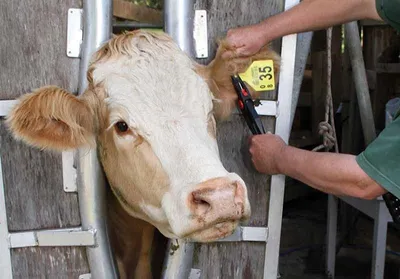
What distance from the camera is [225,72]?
2.31 m

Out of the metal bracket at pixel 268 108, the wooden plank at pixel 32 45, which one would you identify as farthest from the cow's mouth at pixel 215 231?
the wooden plank at pixel 32 45

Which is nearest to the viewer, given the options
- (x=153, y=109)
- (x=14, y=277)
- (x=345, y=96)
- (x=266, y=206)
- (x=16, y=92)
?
(x=153, y=109)

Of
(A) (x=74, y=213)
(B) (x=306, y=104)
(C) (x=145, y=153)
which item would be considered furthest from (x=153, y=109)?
(B) (x=306, y=104)

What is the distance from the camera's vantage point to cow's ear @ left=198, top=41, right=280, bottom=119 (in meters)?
2.27

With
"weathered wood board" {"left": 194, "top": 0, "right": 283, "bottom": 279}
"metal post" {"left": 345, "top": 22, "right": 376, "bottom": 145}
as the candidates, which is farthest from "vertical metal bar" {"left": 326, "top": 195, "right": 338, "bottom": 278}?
"weathered wood board" {"left": 194, "top": 0, "right": 283, "bottom": 279}

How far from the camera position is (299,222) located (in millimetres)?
5797

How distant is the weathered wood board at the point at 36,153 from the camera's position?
2.18 metres

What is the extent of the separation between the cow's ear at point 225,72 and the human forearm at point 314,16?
86 mm

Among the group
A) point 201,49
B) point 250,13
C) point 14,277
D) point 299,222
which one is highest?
point 250,13

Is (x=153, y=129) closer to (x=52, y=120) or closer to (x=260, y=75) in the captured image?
(x=52, y=120)

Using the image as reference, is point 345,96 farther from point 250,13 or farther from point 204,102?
point 204,102

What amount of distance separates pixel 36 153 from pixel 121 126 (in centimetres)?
43

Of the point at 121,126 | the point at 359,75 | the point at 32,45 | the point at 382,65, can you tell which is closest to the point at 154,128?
the point at 121,126

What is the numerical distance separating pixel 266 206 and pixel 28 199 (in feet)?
3.21
